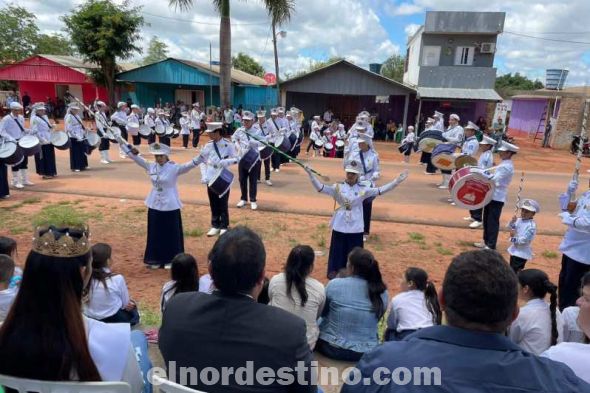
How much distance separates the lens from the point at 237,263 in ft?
6.76

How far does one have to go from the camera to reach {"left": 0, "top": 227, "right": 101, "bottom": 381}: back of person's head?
1.74 meters

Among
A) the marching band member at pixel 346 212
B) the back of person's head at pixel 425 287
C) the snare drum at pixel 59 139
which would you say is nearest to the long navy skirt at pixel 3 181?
the snare drum at pixel 59 139

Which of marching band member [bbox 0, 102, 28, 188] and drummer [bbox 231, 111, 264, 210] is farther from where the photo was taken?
marching band member [bbox 0, 102, 28, 188]

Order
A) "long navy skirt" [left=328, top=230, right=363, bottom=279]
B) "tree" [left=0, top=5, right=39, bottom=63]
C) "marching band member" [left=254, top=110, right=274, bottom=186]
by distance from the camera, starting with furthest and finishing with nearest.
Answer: "tree" [left=0, top=5, right=39, bottom=63] → "marching band member" [left=254, top=110, right=274, bottom=186] → "long navy skirt" [left=328, top=230, right=363, bottom=279]

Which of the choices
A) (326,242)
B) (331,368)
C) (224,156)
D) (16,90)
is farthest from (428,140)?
(16,90)

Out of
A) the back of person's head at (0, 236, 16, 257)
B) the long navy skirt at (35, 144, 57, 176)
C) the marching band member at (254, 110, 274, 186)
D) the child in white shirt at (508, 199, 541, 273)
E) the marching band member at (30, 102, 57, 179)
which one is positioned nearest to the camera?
the back of person's head at (0, 236, 16, 257)

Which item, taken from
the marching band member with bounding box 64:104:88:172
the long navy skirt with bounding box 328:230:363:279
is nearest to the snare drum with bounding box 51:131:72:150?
the marching band member with bounding box 64:104:88:172

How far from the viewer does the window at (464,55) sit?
89.0ft

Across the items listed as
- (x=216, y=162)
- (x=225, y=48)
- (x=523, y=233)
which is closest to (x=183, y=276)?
(x=216, y=162)

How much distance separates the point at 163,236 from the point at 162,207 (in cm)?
47

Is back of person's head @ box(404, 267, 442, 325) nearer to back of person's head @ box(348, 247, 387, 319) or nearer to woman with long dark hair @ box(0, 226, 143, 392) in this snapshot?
back of person's head @ box(348, 247, 387, 319)

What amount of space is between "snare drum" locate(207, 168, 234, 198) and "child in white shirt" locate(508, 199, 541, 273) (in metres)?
4.73

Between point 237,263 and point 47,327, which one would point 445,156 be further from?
point 47,327

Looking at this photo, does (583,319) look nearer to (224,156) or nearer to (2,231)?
(224,156)
